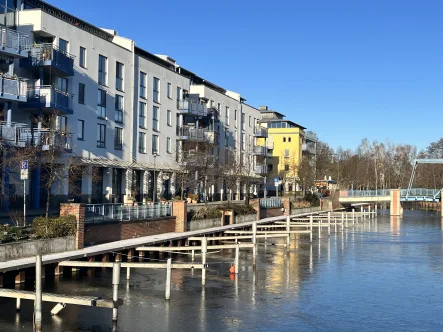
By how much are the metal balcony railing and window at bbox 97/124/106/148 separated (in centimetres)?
1130

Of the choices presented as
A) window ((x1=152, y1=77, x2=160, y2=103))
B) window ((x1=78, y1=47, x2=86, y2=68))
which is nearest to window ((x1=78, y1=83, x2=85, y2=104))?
window ((x1=78, y1=47, x2=86, y2=68))

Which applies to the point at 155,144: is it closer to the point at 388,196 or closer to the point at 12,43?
the point at 12,43

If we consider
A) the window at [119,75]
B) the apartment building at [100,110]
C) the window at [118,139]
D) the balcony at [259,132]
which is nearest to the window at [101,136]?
the apartment building at [100,110]

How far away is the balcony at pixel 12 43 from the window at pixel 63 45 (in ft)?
14.8

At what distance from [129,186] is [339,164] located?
8160 centimetres

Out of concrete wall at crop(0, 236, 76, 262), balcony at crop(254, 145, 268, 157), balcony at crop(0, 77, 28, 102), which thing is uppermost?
balcony at crop(0, 77, 28, 102)

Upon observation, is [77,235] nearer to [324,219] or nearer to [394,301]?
[394,301]

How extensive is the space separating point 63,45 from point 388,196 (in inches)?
2443

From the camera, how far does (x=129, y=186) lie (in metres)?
50.5

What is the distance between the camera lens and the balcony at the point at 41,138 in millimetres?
34809

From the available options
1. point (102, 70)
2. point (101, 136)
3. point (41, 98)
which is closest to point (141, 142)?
point (101, 136)

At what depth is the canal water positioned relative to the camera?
1741 cm

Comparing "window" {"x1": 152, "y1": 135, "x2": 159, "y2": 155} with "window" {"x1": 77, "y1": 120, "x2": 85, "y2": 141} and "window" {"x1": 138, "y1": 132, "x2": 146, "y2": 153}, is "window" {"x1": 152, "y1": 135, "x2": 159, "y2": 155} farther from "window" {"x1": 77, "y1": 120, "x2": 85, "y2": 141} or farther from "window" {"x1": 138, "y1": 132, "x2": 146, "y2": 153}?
"window" {"x1": 77, "y1": 120, "x2": 85, "y2": 141}

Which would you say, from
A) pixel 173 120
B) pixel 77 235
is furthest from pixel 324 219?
pixel 77 235
